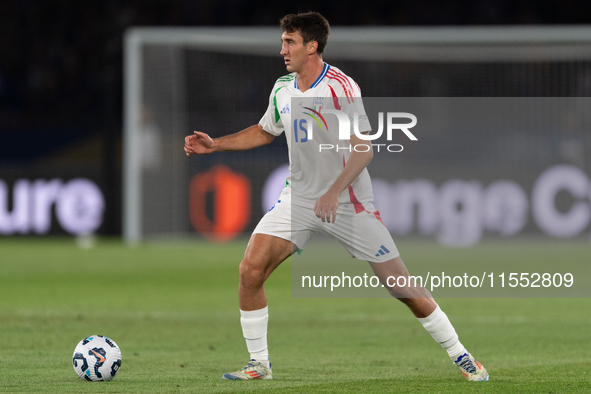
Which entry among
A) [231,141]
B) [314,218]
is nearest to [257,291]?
[314,218]

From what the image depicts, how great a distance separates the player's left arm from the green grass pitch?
37.4 inches

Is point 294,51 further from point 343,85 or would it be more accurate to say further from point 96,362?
point 96,362

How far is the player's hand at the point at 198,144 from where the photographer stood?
5.48 metres

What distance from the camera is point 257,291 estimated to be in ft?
17.6

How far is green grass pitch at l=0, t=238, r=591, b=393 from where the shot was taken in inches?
207

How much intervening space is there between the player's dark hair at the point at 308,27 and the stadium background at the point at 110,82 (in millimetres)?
12989

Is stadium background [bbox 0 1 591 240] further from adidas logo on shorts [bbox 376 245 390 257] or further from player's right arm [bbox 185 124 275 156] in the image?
adidas logo on shorts [bbox 376 245 390 257]

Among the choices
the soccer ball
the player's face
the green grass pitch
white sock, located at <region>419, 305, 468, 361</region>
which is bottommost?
the green grass pitch

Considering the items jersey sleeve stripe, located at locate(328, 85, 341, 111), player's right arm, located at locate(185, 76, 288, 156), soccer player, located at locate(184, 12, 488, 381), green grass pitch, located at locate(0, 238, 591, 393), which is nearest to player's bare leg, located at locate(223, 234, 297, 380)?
soccer player, located at locate(184, 12, 488, 381)

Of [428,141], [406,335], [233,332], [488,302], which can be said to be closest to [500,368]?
[406,335]

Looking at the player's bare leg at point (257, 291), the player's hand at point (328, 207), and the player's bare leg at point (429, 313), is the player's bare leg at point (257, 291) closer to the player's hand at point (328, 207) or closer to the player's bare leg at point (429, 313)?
the player's hand at point (328, 207)

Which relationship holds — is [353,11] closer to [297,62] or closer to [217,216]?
[217,216]

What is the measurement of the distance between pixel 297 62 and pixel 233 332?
10.6ft

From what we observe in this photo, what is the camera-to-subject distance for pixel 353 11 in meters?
24.6
